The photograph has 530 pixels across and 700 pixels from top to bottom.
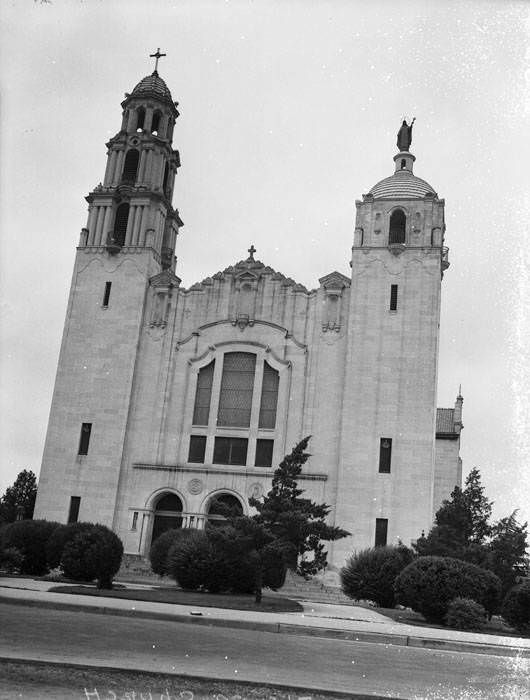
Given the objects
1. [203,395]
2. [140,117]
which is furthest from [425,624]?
[140,117]

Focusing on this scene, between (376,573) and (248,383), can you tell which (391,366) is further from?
(376,573)

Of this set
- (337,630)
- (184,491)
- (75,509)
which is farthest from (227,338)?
(337,630)

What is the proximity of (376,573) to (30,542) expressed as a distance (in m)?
14.0

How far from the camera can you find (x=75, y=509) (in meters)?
42.3

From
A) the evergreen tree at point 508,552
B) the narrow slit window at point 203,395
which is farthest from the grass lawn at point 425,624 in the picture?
the narrow slit window at point 203,395

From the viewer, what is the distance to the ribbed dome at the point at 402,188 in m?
44.2

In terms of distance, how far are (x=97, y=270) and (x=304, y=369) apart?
13.6 meters

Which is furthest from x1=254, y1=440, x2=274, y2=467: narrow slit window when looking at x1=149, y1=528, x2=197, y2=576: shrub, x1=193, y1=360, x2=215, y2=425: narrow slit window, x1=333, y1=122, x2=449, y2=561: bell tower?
x1=149, y1=528, x2=197, y2=576: shrub

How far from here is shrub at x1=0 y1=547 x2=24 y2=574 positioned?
101 feet

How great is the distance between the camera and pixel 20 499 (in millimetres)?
61906

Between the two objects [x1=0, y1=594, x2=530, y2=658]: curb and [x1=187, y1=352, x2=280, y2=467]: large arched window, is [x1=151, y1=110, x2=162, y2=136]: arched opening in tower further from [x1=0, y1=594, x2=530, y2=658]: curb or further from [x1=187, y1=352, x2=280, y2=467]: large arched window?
[x1=0, y1=594, x2=530, y2=658]: curb

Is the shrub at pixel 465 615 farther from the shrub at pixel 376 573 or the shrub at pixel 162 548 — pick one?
the shrub at pixel 162 548

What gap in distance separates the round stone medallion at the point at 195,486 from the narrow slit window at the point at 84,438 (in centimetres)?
611

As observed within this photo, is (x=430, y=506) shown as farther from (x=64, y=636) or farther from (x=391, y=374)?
(x=64, y=636)
